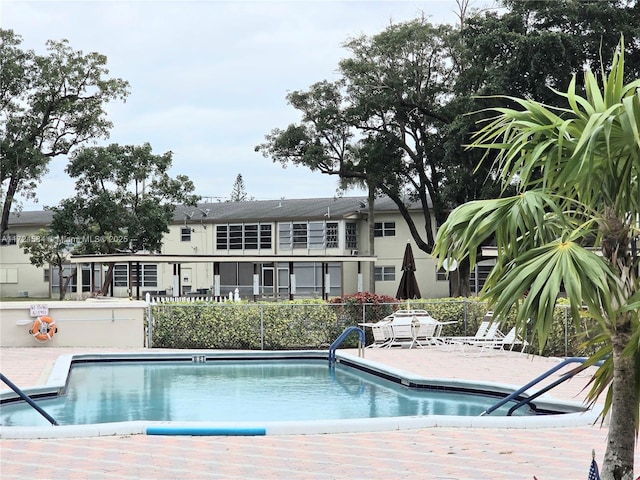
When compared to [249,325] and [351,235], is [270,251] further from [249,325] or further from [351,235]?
[249,325]

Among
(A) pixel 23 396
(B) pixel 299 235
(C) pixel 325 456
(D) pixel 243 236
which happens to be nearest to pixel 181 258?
(B) pixel 299 235

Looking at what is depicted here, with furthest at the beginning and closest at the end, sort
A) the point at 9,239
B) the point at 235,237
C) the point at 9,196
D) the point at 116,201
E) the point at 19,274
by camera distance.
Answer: the point at 9,239 < the point at 19,274 < the point at 235,237 < the point at 116,201 < the point at 9,196

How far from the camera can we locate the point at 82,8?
62.5ft

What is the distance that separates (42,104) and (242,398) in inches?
1225

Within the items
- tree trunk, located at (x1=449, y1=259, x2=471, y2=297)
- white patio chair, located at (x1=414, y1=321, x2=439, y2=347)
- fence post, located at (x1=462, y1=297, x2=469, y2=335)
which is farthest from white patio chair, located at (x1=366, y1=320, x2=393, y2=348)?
tree trunk, located at (x1=449, y1=259, x2=471, y2=297)

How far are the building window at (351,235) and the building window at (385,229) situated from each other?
125cm

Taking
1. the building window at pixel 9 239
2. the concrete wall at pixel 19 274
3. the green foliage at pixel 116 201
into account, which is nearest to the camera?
the green foliage at pixel 116 201

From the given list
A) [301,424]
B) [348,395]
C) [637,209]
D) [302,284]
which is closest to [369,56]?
[302,284]

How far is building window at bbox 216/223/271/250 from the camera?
168ft

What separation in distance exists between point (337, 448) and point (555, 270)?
4.34 meters

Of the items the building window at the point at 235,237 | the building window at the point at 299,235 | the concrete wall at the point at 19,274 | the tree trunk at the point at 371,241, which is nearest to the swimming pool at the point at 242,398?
the tree trunk at the point at 371,241

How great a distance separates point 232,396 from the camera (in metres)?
13.9

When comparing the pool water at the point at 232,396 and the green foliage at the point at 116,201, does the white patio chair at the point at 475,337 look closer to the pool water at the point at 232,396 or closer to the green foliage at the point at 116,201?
the pool water at the point at 232,396

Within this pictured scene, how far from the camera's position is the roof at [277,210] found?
49631mm
